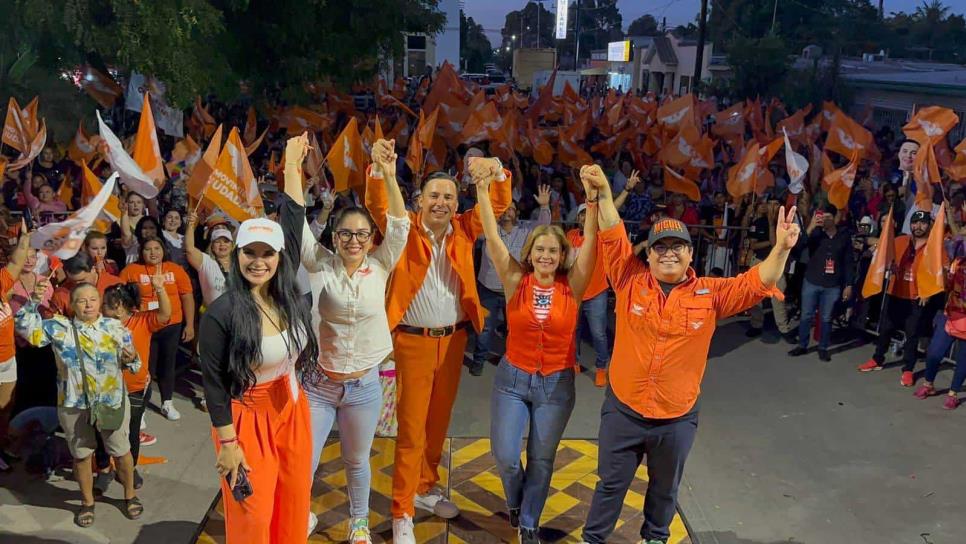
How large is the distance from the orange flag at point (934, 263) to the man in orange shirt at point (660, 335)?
4041mm

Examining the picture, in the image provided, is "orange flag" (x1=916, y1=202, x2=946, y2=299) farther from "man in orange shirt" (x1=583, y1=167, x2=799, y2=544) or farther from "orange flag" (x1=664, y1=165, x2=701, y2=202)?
"man in orange shirt" (x1=583, y1=167, x2=799, y2=544)

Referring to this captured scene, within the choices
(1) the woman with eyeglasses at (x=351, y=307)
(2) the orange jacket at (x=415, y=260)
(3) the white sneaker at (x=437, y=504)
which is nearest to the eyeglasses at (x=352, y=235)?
(1) the woman with eyeglasses at (x=351, y=307)

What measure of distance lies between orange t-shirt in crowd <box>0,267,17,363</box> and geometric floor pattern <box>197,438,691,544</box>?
1581 mm

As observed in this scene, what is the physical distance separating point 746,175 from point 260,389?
23.2ft

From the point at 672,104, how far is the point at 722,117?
265 cm

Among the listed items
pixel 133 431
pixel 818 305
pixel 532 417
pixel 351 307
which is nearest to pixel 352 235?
pixel 351 307

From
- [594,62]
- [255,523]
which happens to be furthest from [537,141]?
[594,62]

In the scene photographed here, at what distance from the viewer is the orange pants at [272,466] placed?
3.29 meters

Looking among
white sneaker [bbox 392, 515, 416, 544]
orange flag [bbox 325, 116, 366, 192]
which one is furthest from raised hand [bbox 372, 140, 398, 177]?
orange flag [bbox 325, 116, 366, 192]

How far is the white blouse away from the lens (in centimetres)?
381

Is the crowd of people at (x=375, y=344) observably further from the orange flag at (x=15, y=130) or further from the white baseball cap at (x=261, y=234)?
the orange flag at (x=15, y=130)

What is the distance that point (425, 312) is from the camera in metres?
4.16

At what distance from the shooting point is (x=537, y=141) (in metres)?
11.6

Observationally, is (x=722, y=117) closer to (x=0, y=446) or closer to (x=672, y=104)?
(x=672, y=104)
